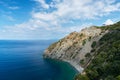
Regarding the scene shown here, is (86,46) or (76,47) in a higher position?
(76,47)

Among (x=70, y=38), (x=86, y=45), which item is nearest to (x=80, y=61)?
(x=86, y=45)

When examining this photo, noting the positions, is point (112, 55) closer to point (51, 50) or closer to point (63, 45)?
point (63, 45)

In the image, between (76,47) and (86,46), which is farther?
(76,47)

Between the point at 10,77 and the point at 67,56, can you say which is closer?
the point at 10,77

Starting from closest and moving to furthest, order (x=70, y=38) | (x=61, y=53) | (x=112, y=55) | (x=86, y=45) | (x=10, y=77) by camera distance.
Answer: (x=112, y=55) → (x=10, y=77) → (x=86, y=45) → (x=61, y=53) → (x=70, y=38)

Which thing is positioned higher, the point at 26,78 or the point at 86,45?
the point at 86,45

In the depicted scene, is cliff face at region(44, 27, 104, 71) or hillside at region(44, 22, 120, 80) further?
cliff face at region(44, 27, 104, 71)

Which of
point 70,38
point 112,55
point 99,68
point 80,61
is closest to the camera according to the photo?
point 99,68

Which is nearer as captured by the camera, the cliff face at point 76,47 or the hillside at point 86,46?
the hillside at point 86,46
